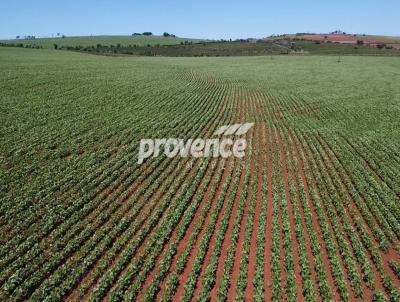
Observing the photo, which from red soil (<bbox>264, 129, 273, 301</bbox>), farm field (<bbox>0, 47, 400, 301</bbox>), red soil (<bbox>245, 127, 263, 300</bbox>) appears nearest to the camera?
red soil (<bbox>264, 129, 273, 301</bbox>)

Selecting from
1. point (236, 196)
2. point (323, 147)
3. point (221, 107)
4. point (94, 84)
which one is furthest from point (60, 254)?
point (94, 84)

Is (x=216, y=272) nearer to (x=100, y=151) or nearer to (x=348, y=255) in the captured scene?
(x=348, y=255)

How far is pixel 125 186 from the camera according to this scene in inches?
855

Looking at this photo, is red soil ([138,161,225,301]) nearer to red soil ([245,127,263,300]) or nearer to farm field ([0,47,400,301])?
farm field ([0,47,400,301])

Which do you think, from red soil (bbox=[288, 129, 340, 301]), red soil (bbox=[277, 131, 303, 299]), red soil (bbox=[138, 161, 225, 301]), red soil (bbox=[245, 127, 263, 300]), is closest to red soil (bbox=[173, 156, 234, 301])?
red soil (bbox=[138, 161, 225, 301])

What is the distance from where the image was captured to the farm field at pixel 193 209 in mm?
13766

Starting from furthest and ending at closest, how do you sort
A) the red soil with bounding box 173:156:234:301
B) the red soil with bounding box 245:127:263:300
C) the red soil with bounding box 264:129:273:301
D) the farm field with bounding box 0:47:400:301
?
the farm field with bounding box 0:47:400:301 < the red soil with bounding box 245:127:263:300 < the red soil with bounding box 264:129:273:301 < the red soil with bounding box 173:156:234:301

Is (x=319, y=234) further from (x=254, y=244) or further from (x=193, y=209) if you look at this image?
(x=193, y=209)

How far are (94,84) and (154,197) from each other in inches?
1538

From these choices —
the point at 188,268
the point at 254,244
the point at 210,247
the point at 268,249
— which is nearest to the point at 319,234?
the point at 268,249

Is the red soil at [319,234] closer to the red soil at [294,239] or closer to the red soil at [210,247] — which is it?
the red soil at [294,239]

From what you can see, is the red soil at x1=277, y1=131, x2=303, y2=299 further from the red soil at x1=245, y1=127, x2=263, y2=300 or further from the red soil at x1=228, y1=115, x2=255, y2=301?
the red soil at x1=228, y1=115, x2=255, y2=301

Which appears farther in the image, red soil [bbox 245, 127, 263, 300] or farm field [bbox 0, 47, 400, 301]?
farm field [bbox 0, 47, 400, 301]

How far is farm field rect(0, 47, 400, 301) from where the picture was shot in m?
13.8
